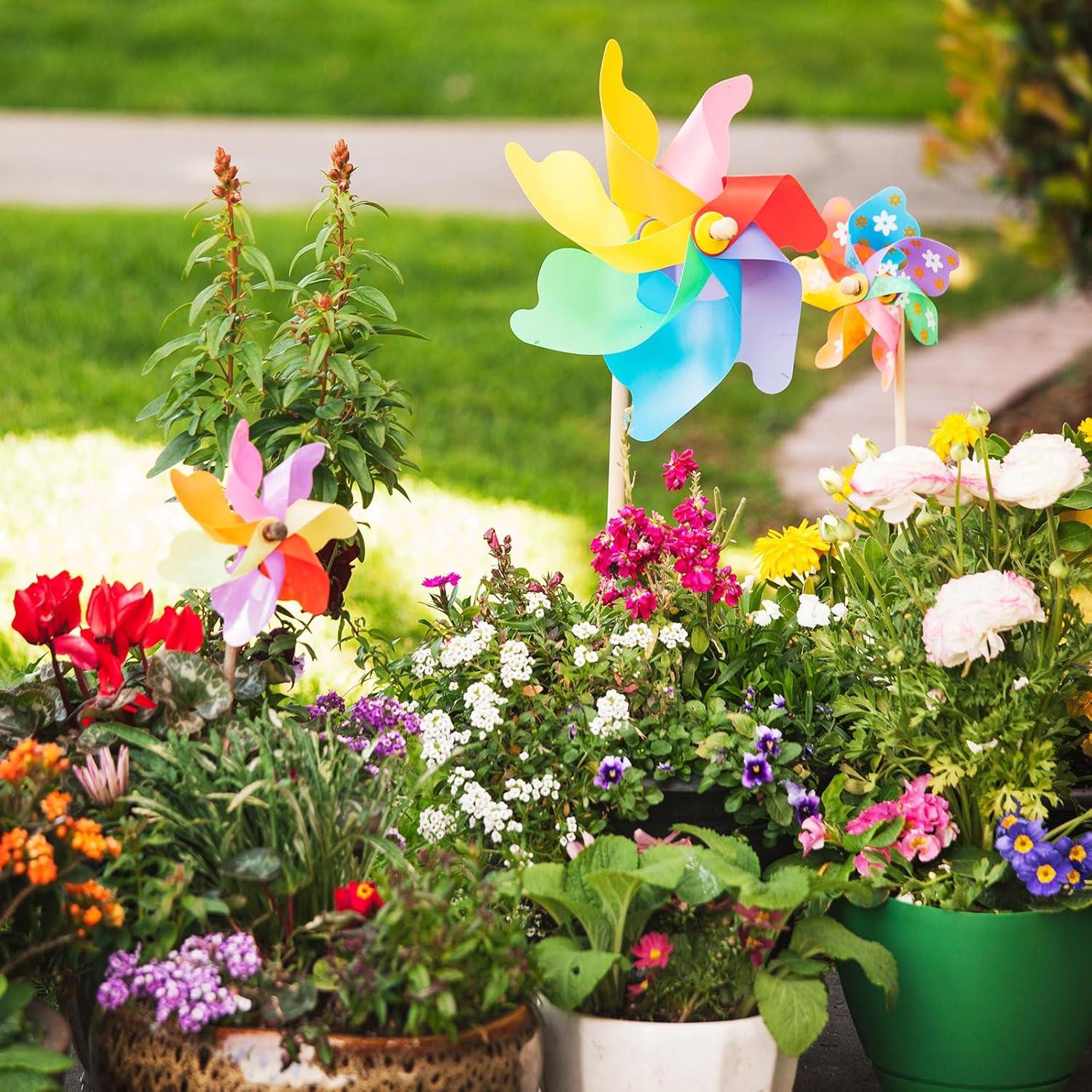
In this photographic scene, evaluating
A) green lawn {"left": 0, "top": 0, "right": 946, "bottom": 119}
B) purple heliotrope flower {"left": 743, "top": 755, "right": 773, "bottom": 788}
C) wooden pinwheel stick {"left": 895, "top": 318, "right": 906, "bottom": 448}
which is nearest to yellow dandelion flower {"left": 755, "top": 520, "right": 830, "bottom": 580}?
wooden pinwheel stick {"left": 895, "top": 318, "right": 906, "bottom": 448}

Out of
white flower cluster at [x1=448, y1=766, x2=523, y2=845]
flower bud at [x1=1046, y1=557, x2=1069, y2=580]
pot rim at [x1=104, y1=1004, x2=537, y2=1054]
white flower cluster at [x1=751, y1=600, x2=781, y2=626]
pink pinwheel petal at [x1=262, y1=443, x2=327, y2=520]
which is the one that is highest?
pink pinwheel petal at [x1=262, y1=443, x2=327, y2=520]

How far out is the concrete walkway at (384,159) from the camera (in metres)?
8.38

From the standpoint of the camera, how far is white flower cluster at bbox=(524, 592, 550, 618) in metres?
2.33

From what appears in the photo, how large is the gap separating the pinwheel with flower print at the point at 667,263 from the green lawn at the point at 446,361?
2.24 m

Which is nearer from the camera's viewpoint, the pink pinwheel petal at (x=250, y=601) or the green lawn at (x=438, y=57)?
the pink pinwheel petal at (x=250, y=601)

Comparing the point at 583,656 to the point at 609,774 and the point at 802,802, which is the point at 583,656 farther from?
the point at 802,802

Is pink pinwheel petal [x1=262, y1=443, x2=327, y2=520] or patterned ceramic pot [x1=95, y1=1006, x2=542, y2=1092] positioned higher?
pink pinwheel petal [x1=262, y1=443, x2=327, y2=520]

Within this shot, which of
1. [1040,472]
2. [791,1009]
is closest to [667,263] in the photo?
[1040,472]

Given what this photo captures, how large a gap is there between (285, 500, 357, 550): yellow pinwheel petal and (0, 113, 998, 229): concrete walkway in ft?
20.7

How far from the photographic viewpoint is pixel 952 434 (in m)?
2.41

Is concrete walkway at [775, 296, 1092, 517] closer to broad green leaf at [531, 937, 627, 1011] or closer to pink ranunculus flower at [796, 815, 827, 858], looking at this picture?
pink ranunculus flower at [796, 815, 827, 858]

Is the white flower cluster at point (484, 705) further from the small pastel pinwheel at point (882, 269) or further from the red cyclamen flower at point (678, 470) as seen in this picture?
the small pastel pinwheel at point (882, 269)

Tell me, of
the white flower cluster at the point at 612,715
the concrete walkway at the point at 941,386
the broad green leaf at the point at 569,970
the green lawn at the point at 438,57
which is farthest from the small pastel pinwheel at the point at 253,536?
the green lawn at the point at 438,57

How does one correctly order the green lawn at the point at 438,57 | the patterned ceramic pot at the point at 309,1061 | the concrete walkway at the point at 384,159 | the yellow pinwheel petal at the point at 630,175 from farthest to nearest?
the green lawn at the point at 438,57, the concrete walkway at the point at 384,159, the yellow pinwheel petal at the point at 630,175, the patterned ceramic pot at the point at 309,1061
